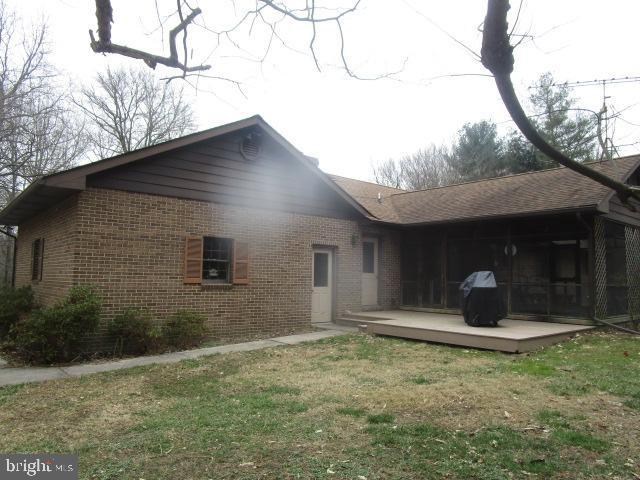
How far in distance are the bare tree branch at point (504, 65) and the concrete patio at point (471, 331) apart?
258 inches

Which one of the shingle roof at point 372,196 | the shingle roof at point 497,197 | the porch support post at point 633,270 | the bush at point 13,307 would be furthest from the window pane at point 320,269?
the porch support post at point 633,270

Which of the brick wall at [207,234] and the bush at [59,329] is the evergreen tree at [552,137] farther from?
the bush at [59,329]

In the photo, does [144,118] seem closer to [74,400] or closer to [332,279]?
[332,279]

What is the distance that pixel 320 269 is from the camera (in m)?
13.2

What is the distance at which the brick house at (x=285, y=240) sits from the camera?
9367 millimetres

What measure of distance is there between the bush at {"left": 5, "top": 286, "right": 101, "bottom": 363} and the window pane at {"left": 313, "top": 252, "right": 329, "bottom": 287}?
6.04 metres

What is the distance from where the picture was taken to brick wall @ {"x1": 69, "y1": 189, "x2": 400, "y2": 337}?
910 cm

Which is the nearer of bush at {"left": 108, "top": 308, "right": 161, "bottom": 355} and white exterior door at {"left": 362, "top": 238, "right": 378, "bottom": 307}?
bush at {"left": 108, "top": 308, "right": 161, "bottom": 355}

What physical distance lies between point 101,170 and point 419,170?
30454 mm

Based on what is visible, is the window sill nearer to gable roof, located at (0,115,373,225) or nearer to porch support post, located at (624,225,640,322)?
gable roof, located at (0,115,373,225)

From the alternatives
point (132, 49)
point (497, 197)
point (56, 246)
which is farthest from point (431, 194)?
point (132, 49)

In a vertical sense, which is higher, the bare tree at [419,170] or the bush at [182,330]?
the bare tree at [419,170]

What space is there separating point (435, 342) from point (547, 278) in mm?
4416

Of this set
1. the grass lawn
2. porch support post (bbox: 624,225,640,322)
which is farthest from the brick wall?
porch support post (bbox: 624,225,640,322)
